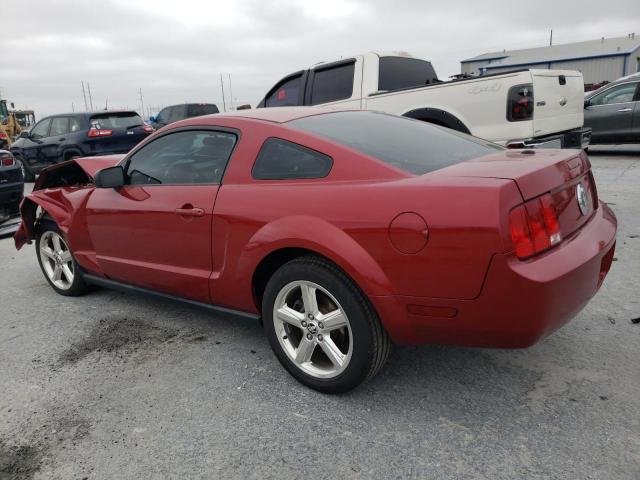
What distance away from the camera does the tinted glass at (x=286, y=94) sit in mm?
8070

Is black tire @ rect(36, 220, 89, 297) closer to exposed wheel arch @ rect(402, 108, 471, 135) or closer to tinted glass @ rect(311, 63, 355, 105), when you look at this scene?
exposed wheel arch @ rect(402, 108, 471, 135)

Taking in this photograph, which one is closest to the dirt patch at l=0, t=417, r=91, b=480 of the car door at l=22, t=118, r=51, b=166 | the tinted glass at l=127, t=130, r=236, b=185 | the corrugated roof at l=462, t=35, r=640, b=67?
the tinted glass at l=127, t=130, r=236, b=185

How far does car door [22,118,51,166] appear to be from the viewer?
1271 centimetres

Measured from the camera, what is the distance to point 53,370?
318 centimetres

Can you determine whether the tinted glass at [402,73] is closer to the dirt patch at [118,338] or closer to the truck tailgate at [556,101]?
the truck tailgate at [556,101]

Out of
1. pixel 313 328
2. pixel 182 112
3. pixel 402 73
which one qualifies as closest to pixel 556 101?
pixel 402 73

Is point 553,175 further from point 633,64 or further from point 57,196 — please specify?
point 633,64

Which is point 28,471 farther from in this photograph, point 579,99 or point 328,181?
point 579,99

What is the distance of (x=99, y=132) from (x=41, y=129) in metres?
2.01

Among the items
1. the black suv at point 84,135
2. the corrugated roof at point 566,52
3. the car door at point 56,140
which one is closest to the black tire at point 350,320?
the black suv at point 84,135

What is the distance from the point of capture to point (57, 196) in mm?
4363

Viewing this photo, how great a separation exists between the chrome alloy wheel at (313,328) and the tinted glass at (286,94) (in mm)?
5740

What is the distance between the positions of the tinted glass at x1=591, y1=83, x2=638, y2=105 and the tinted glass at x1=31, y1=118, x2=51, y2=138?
12512 mm

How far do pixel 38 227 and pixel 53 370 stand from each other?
75.4 inches
